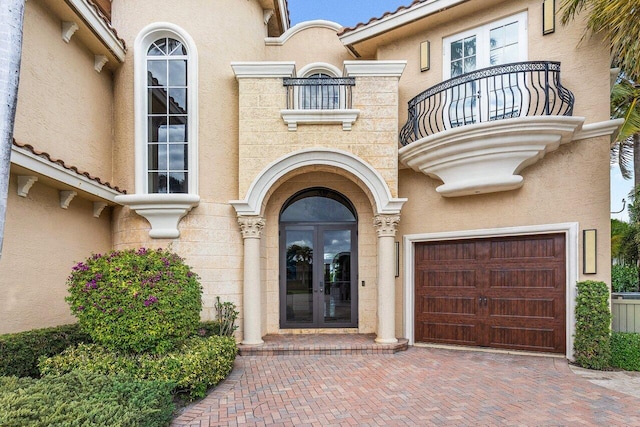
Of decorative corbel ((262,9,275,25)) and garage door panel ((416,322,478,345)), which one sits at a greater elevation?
decorative corbel ((262,9,275,25))

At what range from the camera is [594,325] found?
264 inches

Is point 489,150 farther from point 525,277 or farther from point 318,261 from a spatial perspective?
point 318,261

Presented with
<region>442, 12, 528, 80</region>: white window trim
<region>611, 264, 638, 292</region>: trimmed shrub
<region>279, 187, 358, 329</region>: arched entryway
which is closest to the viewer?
<region>442, 12, 528, 80</region>: white window trim

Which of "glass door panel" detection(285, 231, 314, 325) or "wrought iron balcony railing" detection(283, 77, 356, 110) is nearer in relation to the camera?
"wrought iron balcony railing" detection(283, 77, 356, 110)

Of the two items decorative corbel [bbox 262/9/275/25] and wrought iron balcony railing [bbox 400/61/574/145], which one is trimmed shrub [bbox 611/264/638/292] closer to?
wrought iron balcony railing [bbox 400/61/574/145]

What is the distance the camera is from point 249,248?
26.8ft

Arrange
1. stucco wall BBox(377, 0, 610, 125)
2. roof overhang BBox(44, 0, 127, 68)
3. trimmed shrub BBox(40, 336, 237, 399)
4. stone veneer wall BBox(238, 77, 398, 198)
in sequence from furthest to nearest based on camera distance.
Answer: stone veneer wall BBox(238, 77, 398, 198) → stucco wall BBox(377, 0, 610, 125) → roof overhang BBox(44, 0, 127, 68) → trimmed shrub BBox(40, 336, 237, 399)

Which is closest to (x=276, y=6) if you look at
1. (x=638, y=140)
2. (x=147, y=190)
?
(x=147, y=190)

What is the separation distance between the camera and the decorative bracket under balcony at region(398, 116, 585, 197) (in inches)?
276

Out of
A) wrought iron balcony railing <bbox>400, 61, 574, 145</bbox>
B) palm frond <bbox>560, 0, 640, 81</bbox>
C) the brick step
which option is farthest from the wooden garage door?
palm frond <bbox>560, 0, 640, 81</bbox>

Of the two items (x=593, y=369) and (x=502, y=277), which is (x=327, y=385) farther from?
(x=593, y=369)

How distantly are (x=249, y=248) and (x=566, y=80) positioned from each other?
769cm

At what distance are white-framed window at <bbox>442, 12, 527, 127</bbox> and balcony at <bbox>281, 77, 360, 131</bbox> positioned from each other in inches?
92.8

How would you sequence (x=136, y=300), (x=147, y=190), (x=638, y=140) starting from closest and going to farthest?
1. (x=136, y=300)
2. (x=147, y=190)
3. (x=638, y=140)
